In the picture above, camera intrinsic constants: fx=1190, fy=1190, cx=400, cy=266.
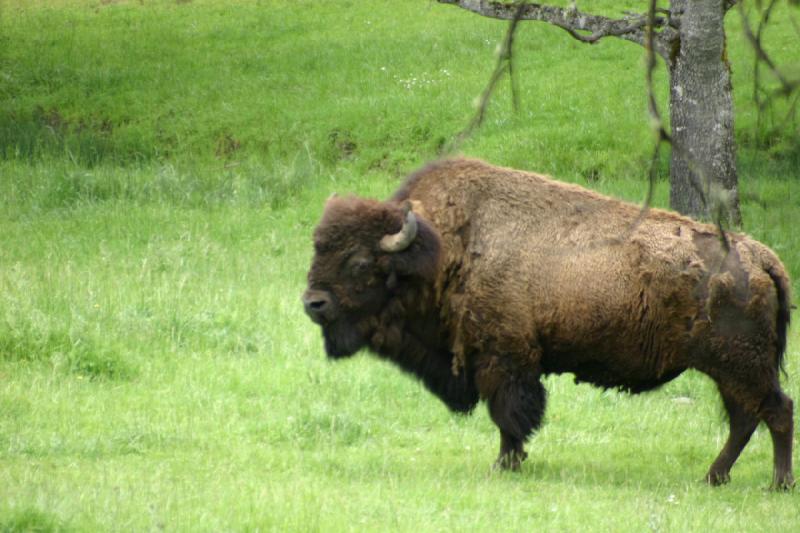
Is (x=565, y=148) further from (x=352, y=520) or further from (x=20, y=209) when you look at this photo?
(x=352, y=520)

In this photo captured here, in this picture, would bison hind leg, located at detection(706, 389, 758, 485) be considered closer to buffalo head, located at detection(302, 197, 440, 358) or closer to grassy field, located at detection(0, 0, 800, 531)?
grassy field, located at detection(0, 0, 800, 531)

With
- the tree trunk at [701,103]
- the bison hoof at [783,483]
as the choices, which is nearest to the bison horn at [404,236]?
the bison hoof at [783,483]

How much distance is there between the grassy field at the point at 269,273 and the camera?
6.98 metres

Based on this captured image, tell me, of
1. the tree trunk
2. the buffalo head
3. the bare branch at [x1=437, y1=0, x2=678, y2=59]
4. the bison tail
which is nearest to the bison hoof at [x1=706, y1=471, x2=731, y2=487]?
the bison tail

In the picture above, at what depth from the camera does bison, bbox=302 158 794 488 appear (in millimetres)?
7672

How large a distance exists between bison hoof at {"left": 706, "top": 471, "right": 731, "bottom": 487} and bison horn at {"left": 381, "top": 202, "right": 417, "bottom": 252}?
8.33ft

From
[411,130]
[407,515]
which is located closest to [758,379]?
[407,515]

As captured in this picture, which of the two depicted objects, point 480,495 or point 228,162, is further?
point 228,162

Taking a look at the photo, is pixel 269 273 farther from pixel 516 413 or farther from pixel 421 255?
pixel 516 413

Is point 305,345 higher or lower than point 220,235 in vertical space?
higher

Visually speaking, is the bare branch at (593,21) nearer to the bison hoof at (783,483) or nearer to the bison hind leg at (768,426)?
the bison hind leg at (768,426)

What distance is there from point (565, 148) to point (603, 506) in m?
12.5

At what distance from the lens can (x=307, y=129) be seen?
2138cm

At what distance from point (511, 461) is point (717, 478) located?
1369mm
